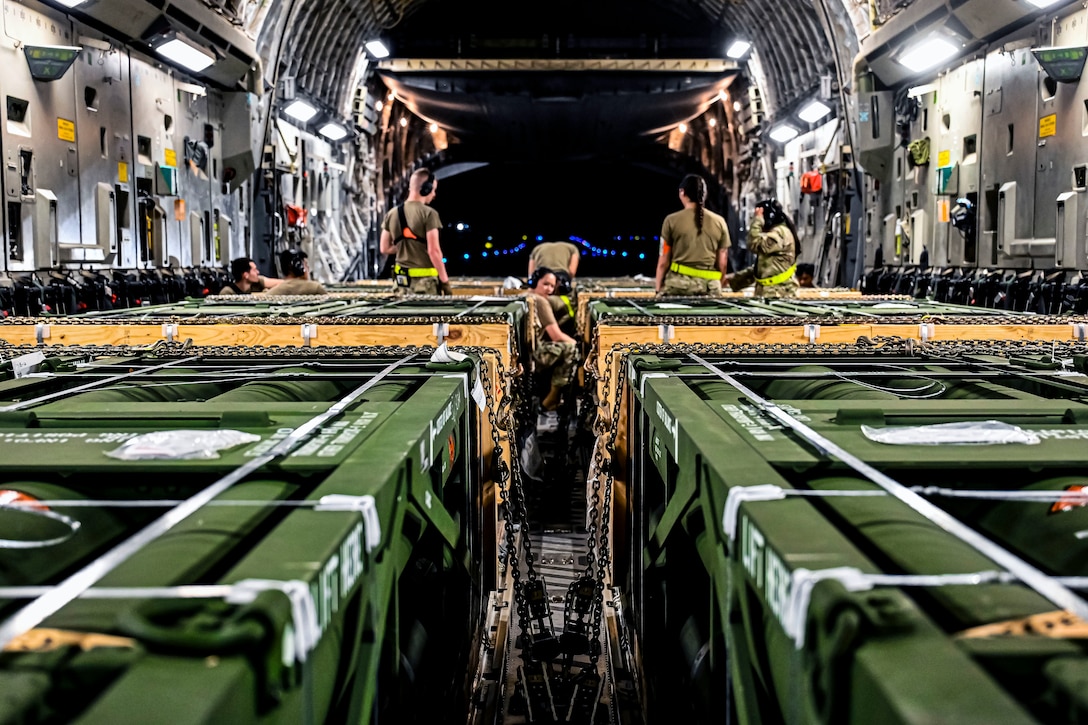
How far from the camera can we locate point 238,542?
1404 millimetres

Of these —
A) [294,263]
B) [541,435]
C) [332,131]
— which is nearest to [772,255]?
[541,435]

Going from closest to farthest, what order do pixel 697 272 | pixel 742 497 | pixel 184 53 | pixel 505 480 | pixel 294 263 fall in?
pixel 742 497 → pixel 505 480 → pixel 697 272 → pixel 294 263 → pixel 184 53

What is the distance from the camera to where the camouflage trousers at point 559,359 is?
23.4ft

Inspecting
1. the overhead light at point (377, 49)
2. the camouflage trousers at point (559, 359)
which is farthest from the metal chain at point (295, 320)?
the overhead light at point (377, 49)

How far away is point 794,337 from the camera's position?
16.0 ft

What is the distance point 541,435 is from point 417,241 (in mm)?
1902

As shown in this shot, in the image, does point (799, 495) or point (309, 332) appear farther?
point (309, 332)

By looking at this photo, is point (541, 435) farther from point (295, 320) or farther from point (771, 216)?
point (295, 320)

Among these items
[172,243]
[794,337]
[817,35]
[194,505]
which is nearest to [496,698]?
[194,505]

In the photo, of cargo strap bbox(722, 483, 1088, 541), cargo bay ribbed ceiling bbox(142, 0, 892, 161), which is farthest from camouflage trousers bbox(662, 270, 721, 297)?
cargo bay ribbed ceiling bbox(142, 0, 892, 161)

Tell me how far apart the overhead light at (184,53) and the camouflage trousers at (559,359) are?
505cm

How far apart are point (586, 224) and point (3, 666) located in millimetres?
25812

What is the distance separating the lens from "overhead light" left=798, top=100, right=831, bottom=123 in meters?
12.8

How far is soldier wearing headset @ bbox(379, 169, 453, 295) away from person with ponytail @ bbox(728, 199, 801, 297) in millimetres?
2475
